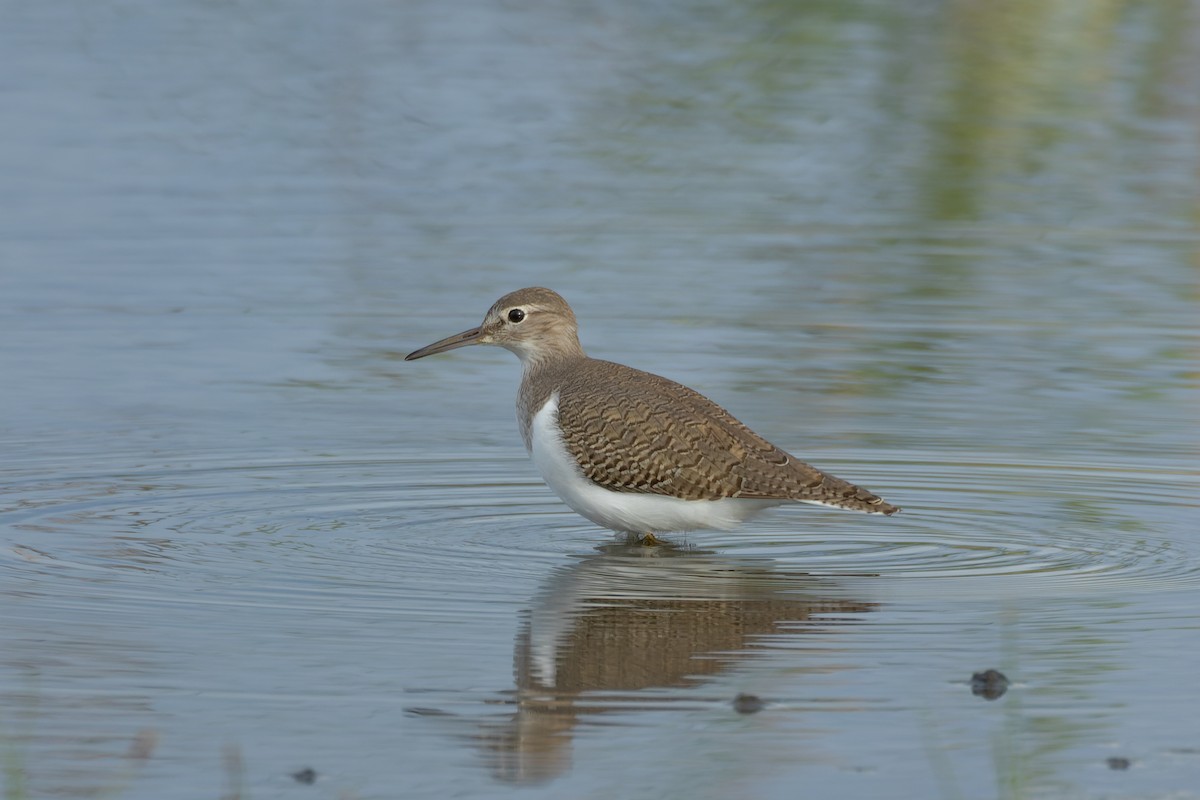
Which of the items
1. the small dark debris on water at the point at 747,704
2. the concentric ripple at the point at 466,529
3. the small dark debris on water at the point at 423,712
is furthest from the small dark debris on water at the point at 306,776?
the concentric ripple at the point at 466,529

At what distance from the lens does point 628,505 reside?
10.0 meters

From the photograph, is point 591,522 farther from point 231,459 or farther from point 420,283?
point 420,283

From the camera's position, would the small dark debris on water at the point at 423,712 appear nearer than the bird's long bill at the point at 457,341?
Yes

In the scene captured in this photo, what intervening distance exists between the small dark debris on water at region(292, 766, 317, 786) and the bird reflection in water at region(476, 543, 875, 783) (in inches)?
21.3

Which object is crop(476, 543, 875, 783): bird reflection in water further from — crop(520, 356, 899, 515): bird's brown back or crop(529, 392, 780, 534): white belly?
crop(520, 356, 899, 515): bird's brown back

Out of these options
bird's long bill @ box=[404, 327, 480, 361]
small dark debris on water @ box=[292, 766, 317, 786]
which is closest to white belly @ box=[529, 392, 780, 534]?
bird's long bill @ box=[404, 327, 480, 361]

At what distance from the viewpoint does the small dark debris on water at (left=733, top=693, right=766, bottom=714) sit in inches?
284

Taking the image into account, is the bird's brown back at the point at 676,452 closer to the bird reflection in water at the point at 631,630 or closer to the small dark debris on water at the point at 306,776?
the bird reflection in water at the point at 631,630

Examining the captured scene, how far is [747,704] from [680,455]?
9.71 ft

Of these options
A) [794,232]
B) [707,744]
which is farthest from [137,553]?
[794,232]

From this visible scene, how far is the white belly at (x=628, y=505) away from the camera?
10.0m

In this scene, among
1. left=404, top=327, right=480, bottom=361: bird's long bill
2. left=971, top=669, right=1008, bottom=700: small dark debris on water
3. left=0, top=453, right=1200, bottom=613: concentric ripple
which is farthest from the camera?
left=404, top=327, right=480, bottom=361: bird's long bill

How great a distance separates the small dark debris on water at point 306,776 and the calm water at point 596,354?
33 millimetres

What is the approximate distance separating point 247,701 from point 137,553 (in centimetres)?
229
